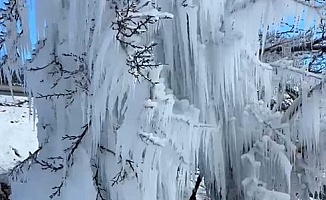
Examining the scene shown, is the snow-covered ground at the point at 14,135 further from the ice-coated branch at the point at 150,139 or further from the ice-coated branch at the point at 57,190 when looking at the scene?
the ice-coated branch at the point at 150,139

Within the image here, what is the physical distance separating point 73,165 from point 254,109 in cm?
125

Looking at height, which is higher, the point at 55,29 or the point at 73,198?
the point at 55,29

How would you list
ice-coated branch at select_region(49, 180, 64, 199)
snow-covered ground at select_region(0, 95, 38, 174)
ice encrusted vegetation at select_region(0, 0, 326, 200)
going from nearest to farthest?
1. ice encrusted vegetation at select_region(0, 0, 326, 200)
2. ice-coated branch at select_region(49, 180, 64, 199)
3. snow-covered ground at select_region(0, 95, 38, 174)

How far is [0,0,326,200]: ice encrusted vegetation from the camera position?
239cm

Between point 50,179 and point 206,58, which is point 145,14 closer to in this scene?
point 206,58

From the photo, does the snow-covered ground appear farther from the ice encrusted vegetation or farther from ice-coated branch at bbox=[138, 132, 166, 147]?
ice-coated branch at bbox=[138, 132, 166, 147]

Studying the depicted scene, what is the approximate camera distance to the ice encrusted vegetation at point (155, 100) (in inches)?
94.1

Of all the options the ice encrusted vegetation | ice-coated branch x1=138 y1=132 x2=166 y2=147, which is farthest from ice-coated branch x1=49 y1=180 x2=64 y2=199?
ice-coated branch x1=138 y1=132 x2=166 y2=147

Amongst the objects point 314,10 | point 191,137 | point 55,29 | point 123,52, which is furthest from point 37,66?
point 314,10

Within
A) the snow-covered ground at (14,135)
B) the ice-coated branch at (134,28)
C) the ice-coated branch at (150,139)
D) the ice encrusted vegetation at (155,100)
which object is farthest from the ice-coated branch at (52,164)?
the snow-covered ground at (14,135)

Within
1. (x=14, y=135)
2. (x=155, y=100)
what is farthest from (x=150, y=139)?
(x=14, y=135)

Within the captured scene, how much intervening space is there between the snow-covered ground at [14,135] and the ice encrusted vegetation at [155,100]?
7.03 ft

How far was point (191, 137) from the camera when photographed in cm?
278

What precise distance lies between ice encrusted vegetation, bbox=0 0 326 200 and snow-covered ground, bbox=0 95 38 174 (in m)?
2.14
